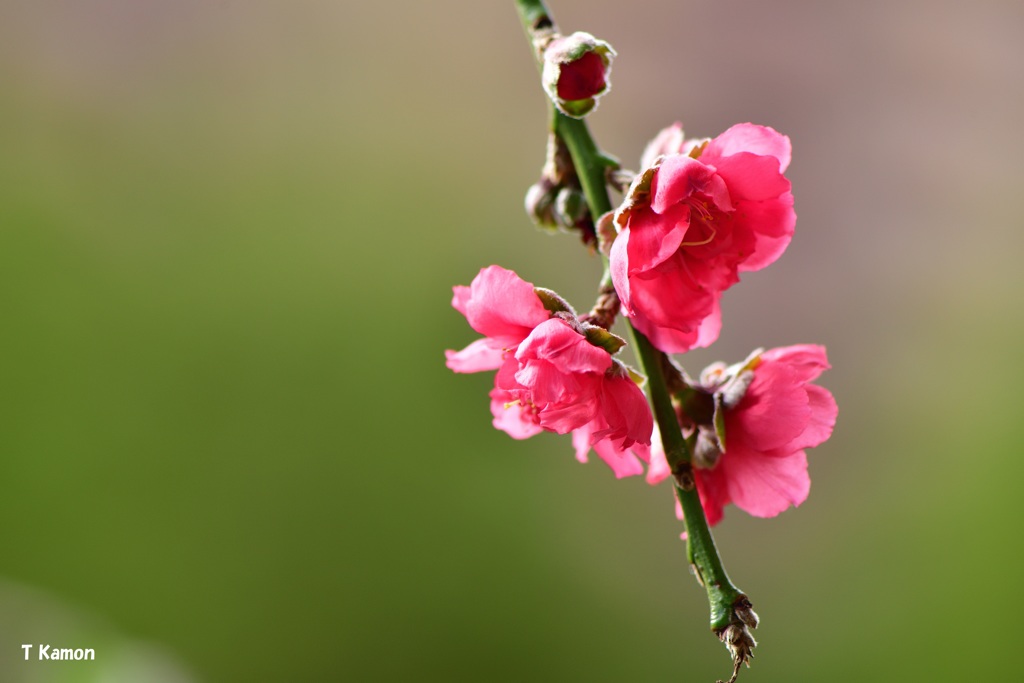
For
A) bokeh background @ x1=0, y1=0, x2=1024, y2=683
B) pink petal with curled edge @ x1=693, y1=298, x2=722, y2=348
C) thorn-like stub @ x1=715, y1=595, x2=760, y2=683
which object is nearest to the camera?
thorn-like stub @ x1=715, y1=595, x2=760, y2=683

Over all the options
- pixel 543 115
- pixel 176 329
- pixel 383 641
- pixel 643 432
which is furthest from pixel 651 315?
pixel 543 115

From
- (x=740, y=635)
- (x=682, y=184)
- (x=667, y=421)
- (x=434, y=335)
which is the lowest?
(x=740, y=635)

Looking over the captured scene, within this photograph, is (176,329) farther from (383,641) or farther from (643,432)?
(643,432)

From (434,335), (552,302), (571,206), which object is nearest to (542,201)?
(571,206)

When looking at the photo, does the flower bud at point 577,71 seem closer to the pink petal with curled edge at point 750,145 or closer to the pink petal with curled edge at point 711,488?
the pink petal with curled edge at point 750,145

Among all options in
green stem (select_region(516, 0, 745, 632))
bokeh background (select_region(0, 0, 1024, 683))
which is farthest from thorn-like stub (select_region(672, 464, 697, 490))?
bokeh background (select_region(0, 0, 1024, 683))

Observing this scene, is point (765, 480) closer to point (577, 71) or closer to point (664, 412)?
point (664, 412)

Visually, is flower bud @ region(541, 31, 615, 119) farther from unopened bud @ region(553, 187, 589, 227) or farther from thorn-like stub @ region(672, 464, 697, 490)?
thorn-like stub @ region(672, 464, 697, 490)
